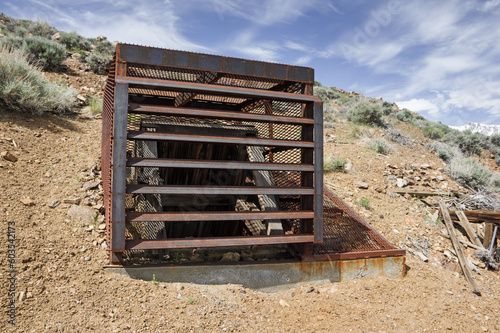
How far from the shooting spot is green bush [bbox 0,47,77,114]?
5.80 m

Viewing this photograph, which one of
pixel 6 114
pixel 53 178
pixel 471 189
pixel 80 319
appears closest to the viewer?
pixel 80 319

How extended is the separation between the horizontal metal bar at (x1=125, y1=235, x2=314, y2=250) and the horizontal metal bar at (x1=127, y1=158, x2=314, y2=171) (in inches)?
27.9

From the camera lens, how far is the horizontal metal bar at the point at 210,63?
323 centimetres

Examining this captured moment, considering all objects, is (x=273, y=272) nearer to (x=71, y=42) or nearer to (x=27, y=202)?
(x=27, y=202)

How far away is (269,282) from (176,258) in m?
1.01

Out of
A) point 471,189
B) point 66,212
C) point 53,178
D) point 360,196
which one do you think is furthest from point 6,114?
point 471,189

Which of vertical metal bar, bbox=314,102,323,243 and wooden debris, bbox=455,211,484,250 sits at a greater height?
vertical metal bar, bbox=314,102,323,243

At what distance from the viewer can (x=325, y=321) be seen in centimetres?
330

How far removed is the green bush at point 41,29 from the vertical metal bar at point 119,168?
13.9 metres

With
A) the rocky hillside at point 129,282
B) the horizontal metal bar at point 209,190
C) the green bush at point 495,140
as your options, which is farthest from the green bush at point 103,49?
the green bush at point 495,140

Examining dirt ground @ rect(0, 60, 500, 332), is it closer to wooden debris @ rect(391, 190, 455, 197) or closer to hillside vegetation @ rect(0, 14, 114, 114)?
hillside vegetation @ rect(0, 14, 114, 114)

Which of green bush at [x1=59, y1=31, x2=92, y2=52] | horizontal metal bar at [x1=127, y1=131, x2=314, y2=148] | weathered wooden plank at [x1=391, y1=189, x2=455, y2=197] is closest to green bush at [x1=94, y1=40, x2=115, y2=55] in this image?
green bush at [x1=59, y1=31, x2=92, y2=52]

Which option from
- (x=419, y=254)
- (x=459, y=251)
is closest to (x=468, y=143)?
(x=459, y=251)

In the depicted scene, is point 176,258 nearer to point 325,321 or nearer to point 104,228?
point 104,228
